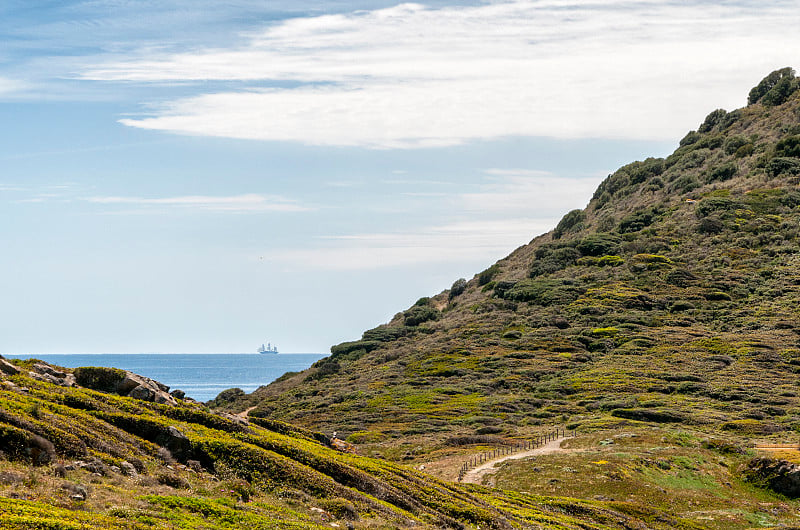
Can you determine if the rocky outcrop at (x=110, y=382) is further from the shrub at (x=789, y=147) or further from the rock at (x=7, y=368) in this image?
the shrub at (x=789, y=147)

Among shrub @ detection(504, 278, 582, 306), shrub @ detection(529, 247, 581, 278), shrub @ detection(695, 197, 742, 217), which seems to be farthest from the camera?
shrub @ detection(529, 247, 581, 278)

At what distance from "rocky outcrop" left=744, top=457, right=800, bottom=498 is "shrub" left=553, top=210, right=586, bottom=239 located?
4204 inches

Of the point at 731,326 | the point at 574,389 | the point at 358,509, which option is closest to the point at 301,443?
the point at 358,509

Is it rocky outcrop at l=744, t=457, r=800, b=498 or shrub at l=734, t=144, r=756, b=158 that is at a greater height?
shrub at l=734, t=144, r=756, b=158

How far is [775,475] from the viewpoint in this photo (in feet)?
140

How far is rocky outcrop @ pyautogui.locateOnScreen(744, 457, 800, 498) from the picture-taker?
41.9 meters

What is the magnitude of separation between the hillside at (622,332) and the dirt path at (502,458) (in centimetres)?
656

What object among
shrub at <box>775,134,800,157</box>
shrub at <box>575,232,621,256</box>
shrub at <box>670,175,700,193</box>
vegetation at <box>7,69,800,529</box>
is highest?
shrub at <box>775,134,800,157</box>

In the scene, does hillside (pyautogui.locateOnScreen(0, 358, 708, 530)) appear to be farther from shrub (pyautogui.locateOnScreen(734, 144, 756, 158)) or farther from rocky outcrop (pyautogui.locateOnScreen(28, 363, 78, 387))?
shrub (pyautogui.locateOnScreen(734, 144, 756, 158))

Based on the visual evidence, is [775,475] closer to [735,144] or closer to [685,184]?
[685,184]

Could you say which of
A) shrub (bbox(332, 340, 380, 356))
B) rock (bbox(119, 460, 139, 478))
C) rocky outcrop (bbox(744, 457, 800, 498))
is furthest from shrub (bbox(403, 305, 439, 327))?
rock (bbox(119, 460, 139, 478))

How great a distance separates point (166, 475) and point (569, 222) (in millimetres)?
141554

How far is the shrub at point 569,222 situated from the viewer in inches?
5947

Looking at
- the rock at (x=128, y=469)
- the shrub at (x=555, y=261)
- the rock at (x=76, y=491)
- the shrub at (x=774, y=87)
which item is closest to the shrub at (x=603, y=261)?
the shrub at (x=555, y=261)
